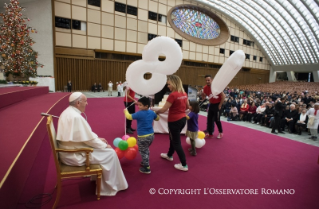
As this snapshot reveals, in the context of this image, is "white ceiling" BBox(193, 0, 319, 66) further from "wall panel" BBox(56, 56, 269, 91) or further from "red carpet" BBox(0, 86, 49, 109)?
"red carpet" BBox(0, 86, 49, 109)

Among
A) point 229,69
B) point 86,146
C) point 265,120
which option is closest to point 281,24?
point 265,120

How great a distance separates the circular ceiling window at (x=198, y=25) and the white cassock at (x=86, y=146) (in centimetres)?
2148

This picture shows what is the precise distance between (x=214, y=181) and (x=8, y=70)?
9817mm

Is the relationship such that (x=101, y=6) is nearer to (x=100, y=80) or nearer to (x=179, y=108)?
(x=100, y=80)

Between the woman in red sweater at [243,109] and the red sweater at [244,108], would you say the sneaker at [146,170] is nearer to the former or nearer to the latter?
the woman in red sweater at [243,109]

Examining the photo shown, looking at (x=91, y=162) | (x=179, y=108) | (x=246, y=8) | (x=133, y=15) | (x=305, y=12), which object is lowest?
(x=91, y=162)

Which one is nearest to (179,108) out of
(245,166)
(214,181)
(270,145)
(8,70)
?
(214,181)

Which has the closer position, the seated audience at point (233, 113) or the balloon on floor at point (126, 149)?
the balloon on floor at point (126, 149)

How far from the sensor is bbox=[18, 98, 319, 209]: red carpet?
2.12m

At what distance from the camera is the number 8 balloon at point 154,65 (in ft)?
10.2

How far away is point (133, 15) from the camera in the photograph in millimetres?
18859

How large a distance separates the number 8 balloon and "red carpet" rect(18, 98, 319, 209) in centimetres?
133

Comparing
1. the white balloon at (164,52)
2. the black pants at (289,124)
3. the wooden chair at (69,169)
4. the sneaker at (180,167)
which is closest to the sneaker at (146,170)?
the sneaker at (180,167)

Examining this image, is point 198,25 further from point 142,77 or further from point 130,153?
point 130,153
